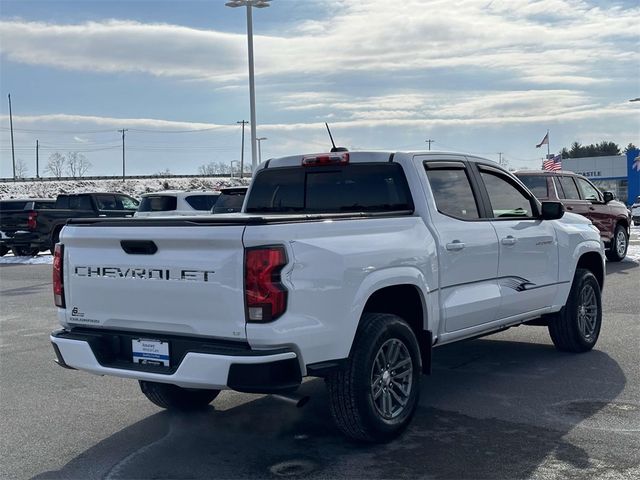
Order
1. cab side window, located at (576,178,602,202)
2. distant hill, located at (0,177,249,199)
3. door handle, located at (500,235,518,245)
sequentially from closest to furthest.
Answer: door handle, located at (500,235,518,245), cab side window, located at (576,178,602,202), distant hill, located at (0,177,249,199)

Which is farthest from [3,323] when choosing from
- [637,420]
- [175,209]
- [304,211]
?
[637,420]

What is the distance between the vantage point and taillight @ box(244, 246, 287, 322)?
4.58 m

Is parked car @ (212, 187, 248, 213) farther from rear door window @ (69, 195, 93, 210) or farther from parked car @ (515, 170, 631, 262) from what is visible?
rear door window @ (69, 195, 93, 210)

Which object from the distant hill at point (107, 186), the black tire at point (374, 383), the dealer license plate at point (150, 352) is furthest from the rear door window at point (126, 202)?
the distant hill at point (107, 186)

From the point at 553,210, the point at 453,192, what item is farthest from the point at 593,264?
the point at 453,192

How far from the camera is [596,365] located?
7.59 m

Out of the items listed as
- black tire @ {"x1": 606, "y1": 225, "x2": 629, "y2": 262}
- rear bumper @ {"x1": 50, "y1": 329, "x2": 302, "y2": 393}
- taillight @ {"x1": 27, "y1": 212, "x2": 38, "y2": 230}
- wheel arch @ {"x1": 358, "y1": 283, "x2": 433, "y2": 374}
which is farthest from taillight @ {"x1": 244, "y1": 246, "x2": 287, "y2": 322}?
taillight @ {"x1": 27, "y1": 212, "x2": 38, "y2": 230}

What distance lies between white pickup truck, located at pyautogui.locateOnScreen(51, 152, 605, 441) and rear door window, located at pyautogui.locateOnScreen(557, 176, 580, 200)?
9.74 m

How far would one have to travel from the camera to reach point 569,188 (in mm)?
16578

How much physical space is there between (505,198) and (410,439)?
273 cm

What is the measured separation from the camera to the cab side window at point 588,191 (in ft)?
55.9

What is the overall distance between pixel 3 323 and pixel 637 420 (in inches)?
336

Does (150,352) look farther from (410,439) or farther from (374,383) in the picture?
(410,439)

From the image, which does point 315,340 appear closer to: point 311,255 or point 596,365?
point 311,255
